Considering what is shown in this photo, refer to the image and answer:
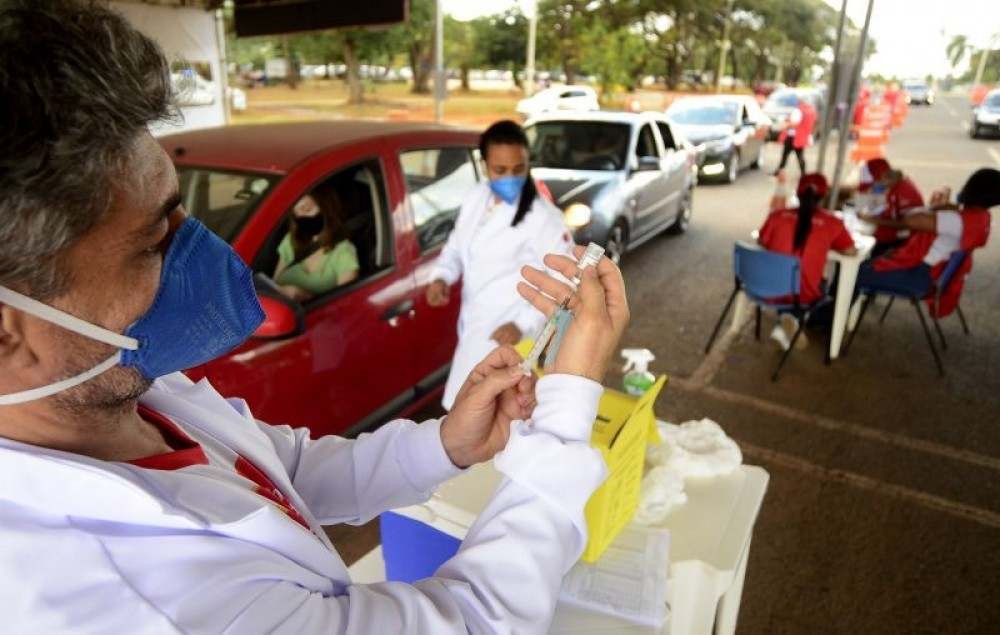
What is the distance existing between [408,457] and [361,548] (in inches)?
68.2

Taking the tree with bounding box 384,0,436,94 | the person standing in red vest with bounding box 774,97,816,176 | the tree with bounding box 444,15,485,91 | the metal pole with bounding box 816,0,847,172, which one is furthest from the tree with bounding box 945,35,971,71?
the metal pole with bounding box 816,0,847,172

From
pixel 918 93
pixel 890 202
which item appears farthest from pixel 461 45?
pixel 890 202

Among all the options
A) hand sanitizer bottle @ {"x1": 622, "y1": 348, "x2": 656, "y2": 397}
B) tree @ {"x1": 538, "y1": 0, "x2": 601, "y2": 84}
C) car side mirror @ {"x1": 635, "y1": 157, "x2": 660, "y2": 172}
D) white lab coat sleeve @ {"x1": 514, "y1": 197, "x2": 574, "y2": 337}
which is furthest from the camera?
tree @ {"x1": 538, "y1": 0, "x2": 601, "y2": 84}

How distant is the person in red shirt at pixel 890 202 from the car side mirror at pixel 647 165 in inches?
76.9

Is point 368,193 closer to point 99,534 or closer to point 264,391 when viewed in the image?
point 264,391

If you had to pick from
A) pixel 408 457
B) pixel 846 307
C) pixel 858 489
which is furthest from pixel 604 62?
pixel 408 457

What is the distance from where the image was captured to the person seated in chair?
294 cm

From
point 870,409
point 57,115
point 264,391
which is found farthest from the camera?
point 870,409

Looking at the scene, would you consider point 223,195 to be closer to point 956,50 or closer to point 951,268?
point 951,268

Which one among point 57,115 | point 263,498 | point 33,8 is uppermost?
point 33,8

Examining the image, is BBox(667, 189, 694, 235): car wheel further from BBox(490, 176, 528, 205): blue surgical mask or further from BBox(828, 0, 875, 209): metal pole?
BBox(490, 176, 528, 205): blue surgical mask

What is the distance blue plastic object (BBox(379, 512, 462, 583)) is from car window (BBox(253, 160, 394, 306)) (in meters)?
1.43

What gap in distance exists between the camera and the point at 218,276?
1040mm

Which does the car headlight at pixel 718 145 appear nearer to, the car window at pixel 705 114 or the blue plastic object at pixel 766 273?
the car window at pixel 705 114
